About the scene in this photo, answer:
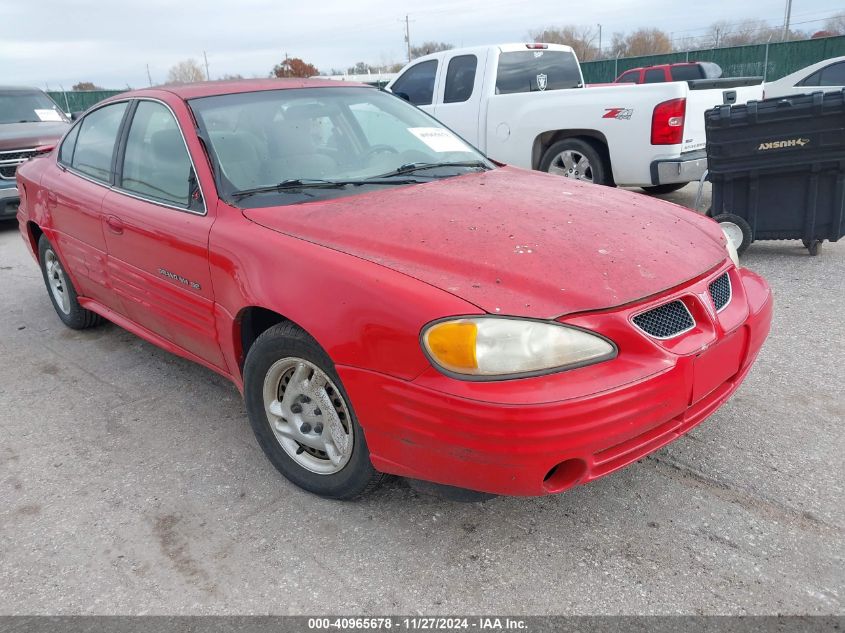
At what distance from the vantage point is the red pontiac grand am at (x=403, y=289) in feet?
6.84

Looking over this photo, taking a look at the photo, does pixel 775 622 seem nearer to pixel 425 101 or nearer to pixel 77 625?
pixel 77 625

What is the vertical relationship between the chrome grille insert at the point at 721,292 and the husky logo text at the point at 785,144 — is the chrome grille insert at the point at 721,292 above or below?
below

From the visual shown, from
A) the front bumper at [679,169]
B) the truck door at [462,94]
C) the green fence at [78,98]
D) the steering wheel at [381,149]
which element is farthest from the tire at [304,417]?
the green fence at [78,98]

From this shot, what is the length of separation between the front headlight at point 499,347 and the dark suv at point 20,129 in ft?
24.2

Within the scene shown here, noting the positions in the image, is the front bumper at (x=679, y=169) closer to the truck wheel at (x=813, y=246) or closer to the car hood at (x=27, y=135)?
the truck wheel at (x=813, y=246)

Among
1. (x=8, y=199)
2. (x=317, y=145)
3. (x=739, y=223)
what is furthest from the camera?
(x=8, y=199)

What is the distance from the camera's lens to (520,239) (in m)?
2.48

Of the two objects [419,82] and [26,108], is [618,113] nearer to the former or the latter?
[419,82]

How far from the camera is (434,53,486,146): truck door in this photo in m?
8.10

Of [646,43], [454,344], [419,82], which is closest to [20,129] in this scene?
[419,82]

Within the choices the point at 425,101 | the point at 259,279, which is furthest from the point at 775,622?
the point at 425,101

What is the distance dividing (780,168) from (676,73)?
10485 mm

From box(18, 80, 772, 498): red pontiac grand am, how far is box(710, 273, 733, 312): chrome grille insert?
0.03ft

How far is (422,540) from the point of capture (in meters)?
2.47
